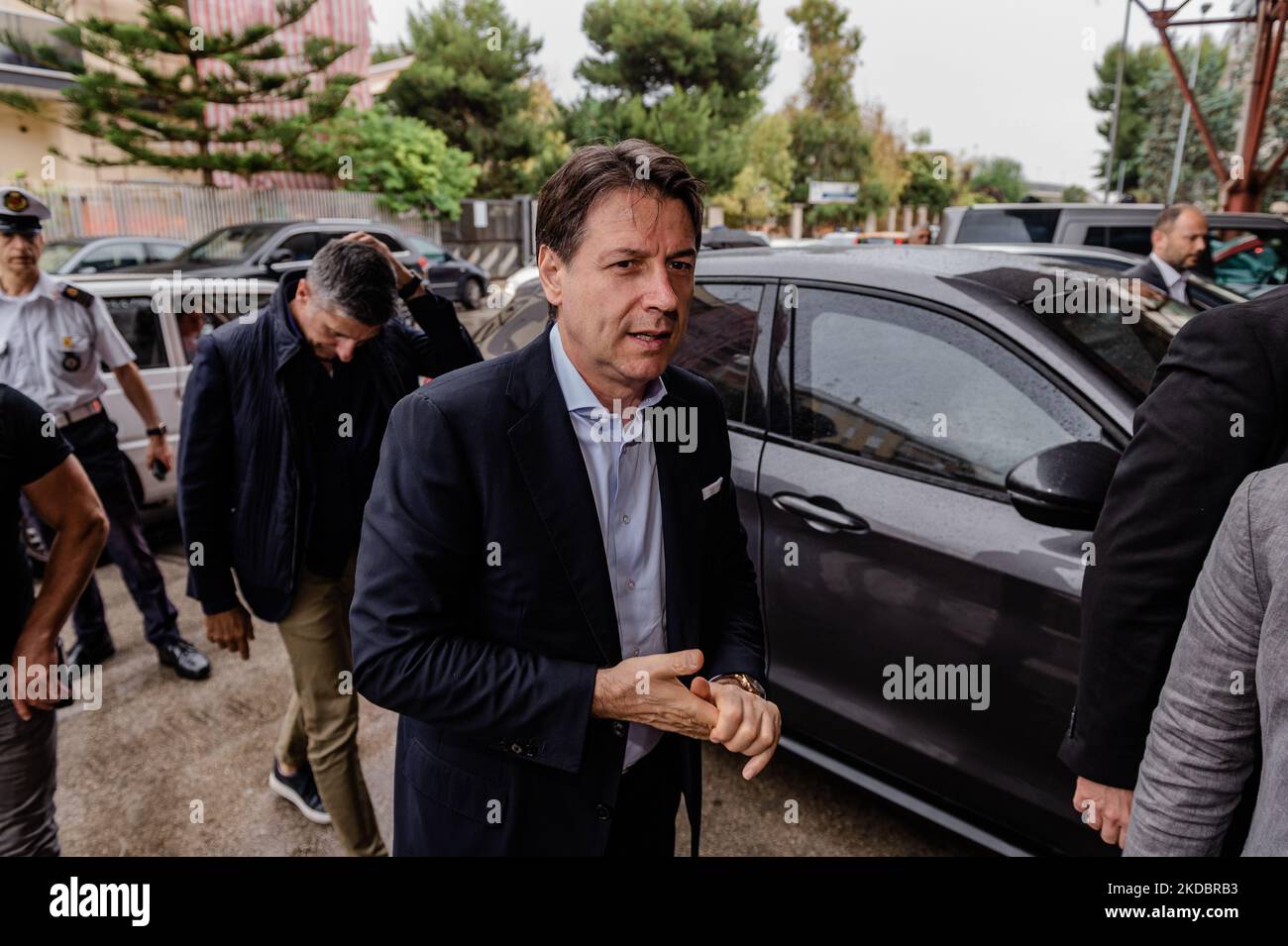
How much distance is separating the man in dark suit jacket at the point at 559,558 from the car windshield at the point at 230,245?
1075 cm

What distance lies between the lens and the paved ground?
2.84 metres

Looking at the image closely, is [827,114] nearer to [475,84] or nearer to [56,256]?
[475,84]

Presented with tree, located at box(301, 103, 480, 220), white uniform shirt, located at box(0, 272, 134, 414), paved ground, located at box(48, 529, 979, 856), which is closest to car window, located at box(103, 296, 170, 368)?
white uniform shirt, located at box(0, 272, 134, 414)

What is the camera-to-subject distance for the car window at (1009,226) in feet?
27.4

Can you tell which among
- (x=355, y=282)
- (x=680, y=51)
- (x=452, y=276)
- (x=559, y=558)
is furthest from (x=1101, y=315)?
(x=680, y=51)

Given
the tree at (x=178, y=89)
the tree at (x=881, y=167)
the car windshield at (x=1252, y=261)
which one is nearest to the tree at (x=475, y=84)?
the tree at (x=178, y=89)

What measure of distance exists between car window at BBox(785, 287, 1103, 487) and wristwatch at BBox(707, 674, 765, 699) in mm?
1075

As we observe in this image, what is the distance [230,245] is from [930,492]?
1130cm

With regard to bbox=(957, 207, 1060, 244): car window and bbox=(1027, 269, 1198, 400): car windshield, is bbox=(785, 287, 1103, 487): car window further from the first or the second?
bbox=(957, 207, 1060, 244): car window

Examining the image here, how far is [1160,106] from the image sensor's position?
3828 centimetres

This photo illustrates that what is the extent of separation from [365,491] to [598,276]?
4.96ft

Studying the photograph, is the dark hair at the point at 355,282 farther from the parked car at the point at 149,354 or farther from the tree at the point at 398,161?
the tree at the point at 398,161

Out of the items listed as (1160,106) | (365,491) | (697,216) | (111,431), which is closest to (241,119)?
(111,431)
